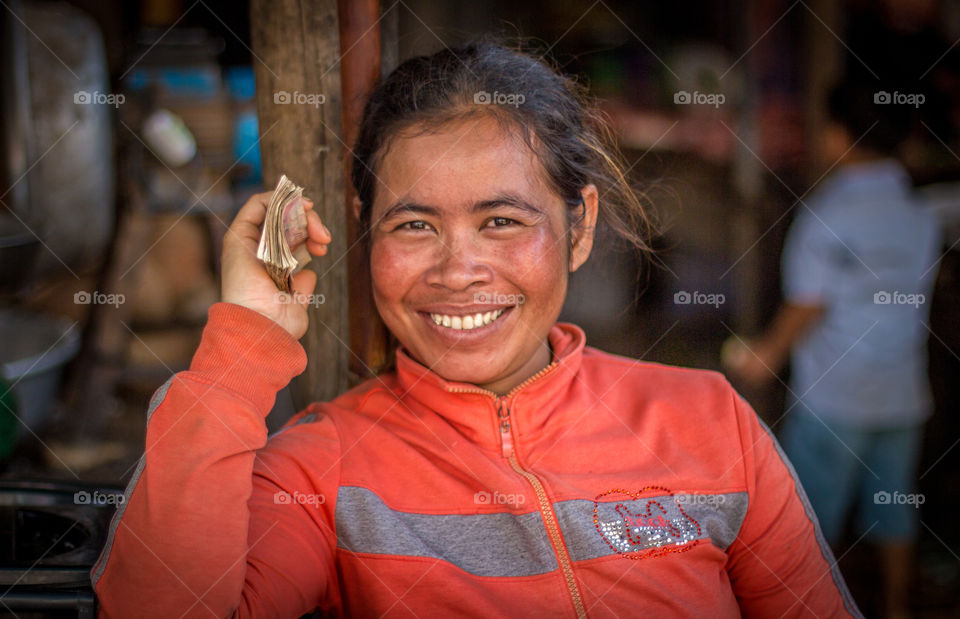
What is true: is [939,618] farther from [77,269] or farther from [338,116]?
[77,269]

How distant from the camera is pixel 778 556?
1.41 metres

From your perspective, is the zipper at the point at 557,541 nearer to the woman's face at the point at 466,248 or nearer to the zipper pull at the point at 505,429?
the zipper pull at the point at 505,429

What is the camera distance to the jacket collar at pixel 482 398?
144 cm

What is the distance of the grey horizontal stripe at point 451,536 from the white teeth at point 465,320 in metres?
0.34

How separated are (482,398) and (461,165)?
44 centimetres

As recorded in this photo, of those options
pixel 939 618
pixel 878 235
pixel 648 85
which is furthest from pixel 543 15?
pixel 939 618

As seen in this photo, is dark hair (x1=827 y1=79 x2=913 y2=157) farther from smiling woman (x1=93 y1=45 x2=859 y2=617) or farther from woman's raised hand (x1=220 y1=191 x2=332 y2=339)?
woman's raised hand (x1=220 y1=191 x2=332 y2=339)

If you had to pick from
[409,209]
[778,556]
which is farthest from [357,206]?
[778,556]

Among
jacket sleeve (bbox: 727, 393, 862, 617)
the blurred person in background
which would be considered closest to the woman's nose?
jacket sleeve (bbox: 727, 393, 862, 617)

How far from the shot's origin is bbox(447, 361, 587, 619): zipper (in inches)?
51.1

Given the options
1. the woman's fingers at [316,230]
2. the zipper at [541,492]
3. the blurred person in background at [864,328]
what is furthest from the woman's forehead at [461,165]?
the blurred person in background at [864,328]

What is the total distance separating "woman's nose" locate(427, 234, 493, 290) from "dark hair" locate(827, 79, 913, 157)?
5.84ft

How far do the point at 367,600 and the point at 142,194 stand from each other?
11.4 feet

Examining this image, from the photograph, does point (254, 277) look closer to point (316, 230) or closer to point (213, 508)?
point (316, 230)
